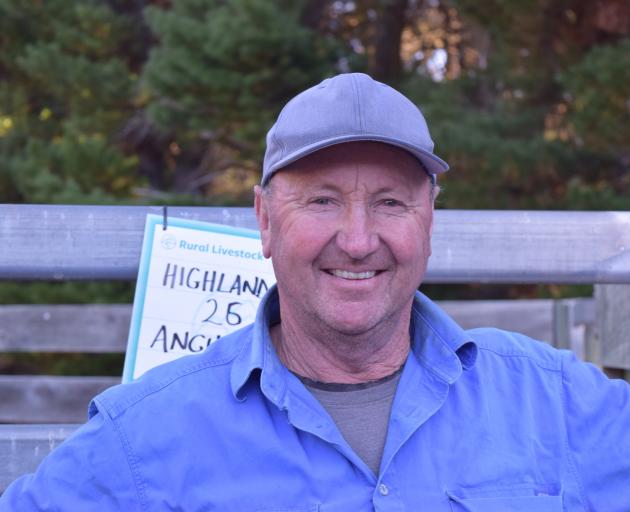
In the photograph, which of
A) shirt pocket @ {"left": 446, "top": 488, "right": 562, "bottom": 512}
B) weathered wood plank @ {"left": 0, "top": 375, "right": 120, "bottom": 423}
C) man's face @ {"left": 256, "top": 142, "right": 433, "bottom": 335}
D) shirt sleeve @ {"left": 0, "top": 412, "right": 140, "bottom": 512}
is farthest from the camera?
weathered wood plank @ {"left": 0, "top": 375, "right": 120, "bottom": 423}

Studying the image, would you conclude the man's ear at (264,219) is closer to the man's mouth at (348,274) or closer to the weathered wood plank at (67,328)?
the man's mouth at (348,274)

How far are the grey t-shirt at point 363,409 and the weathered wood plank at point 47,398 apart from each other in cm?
417

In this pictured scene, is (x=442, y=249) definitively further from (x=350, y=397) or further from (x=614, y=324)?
(x=614, y=324)

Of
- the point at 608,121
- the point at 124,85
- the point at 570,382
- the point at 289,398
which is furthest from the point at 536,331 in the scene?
the point at 124,85

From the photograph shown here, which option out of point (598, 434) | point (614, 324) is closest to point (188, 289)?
point (598, 434)

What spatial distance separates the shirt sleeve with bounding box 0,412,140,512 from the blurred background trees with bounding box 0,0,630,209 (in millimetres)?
4674

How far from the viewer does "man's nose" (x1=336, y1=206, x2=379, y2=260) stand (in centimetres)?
198

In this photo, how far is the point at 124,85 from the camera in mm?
8242

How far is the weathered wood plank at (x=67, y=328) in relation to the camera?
6086mm

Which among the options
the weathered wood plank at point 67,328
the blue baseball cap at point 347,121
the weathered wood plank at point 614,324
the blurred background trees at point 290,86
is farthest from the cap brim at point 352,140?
the weathered wood plank at point 67,328

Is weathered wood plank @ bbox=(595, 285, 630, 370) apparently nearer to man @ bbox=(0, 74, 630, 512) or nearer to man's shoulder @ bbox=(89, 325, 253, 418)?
man @ bbox=(0, 74, 630, 512)

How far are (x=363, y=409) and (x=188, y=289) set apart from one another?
0.58m

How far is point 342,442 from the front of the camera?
6.21ft

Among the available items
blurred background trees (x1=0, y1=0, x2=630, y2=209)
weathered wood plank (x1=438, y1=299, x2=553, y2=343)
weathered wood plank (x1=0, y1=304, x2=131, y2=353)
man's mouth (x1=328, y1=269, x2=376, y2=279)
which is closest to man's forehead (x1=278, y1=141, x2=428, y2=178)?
man's mouth (x1=328, y1=269, x2=376, y2=279)
